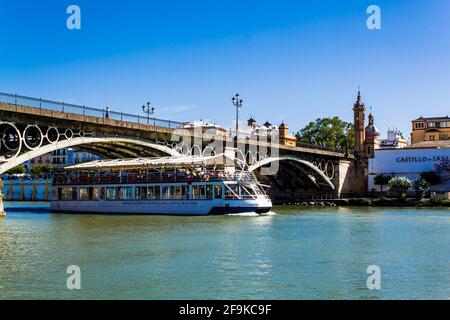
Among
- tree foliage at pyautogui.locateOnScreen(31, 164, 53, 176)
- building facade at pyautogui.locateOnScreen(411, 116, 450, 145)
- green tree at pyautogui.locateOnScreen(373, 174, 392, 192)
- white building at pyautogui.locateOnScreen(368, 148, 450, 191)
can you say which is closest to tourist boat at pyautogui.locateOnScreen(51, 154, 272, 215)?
green tree at pyautogui.locateOnScreen(373, 174, 392, 192)

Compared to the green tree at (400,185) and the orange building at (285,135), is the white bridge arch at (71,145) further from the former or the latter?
the orange building at (285,135)

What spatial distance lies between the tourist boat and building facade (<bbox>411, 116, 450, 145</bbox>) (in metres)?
79.6

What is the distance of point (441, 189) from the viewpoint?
95062 millimetres

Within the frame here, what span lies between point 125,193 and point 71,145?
10602 mm

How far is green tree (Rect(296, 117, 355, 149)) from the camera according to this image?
127312mm

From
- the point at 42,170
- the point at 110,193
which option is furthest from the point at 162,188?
the point at 42,170

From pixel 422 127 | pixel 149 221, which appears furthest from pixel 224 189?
pixel 422 127

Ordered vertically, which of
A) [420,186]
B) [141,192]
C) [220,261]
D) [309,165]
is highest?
[309,165]

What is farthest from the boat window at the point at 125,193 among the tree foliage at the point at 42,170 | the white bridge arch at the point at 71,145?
the tree foliage at the point at 42,170

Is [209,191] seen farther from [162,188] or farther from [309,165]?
[309,165]

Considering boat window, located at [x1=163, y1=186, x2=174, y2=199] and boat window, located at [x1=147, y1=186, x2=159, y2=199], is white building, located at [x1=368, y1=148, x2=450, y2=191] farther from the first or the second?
boat window, located at [x1=147, y1=186, x2=159, y2=199]

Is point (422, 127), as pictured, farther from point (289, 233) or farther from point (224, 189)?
point (289, 233)

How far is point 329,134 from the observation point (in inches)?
5020

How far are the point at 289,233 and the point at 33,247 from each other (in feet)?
50.9
